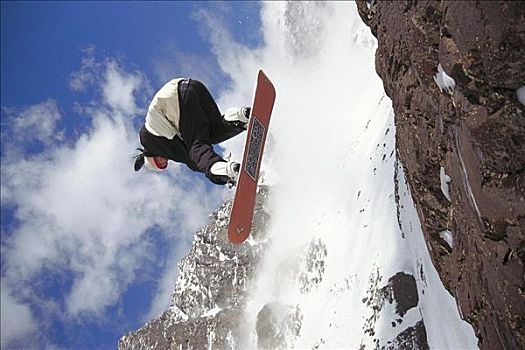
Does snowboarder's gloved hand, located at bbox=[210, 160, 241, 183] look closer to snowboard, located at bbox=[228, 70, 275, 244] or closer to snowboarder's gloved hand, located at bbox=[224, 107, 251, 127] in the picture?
snowboard, located at bbox=[228, 70, 275, 244]

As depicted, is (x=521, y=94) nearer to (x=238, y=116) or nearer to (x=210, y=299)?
(x=238, y=116)

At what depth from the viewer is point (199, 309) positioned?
29328 mm

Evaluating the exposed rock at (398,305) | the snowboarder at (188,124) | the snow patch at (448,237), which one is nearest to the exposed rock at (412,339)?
the exposed rock at (398,305)

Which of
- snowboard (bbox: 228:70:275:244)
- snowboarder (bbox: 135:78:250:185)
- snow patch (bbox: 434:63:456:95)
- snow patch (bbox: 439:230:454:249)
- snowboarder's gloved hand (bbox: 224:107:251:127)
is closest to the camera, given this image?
snow patch (bbox: 434:63:456:95)

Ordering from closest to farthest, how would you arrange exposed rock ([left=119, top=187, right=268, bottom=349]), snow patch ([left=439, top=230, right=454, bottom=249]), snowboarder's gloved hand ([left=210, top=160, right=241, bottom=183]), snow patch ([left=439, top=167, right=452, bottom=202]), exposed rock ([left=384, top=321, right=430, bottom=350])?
snow patch ([left=439, top=167, right=452, bottom=202])
snow patch ([left=439, top=230, right=454, bottom=249])
snowboarder's gloved hand ([left=210, top=160, right=241, bottom=183])
exposed rock ([left=384, top=321, right=430, bottom=350])
exposed rock ([left=119, top=187, right=268, bottom=349])

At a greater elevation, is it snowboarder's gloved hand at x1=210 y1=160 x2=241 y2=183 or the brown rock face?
snowboarder's gloved hand at x1=210 y1=160 x2=241 y2=183

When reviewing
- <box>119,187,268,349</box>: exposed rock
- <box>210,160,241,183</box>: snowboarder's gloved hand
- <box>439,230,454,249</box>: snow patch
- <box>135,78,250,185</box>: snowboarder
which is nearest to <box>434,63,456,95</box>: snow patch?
<box>439,230,454,249</box>: snow patch

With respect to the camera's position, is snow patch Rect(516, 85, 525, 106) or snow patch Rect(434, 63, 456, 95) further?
snow patch Rect(434, 63, 456, 95)

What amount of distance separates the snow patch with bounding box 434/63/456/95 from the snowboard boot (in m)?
2.73

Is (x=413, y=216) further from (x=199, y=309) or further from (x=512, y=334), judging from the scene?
(x=199, y=309)

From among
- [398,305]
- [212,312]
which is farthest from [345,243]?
[212,312]

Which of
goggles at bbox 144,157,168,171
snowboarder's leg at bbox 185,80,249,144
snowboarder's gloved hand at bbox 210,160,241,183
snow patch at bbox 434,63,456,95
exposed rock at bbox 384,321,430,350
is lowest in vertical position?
snow patch at bbox 434,63,456,95

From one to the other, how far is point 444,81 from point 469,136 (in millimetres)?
394

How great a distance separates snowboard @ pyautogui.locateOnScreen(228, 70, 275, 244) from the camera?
5.57 metres
